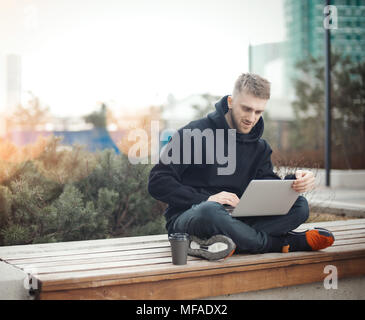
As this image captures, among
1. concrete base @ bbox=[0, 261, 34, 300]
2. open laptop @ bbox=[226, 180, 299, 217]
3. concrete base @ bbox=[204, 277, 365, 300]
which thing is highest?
open laptop @ bbox=[226, 180, 299, 217]

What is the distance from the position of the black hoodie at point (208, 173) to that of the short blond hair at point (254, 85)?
205 millimetres

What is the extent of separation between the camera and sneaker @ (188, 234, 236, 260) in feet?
8.11

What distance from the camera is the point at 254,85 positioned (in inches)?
109

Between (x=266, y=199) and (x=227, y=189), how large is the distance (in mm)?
332

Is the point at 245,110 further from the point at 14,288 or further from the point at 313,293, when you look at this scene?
the point at 14,288

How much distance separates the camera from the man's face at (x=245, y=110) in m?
2.79

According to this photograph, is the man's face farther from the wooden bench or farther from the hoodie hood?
the wooden bench

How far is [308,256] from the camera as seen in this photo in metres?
2.68

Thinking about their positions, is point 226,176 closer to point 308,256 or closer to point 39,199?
point 308,256

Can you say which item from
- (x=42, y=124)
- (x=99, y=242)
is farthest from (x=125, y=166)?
(x=42, y=124)

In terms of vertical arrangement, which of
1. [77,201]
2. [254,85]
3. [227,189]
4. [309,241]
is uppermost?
[254,85]
